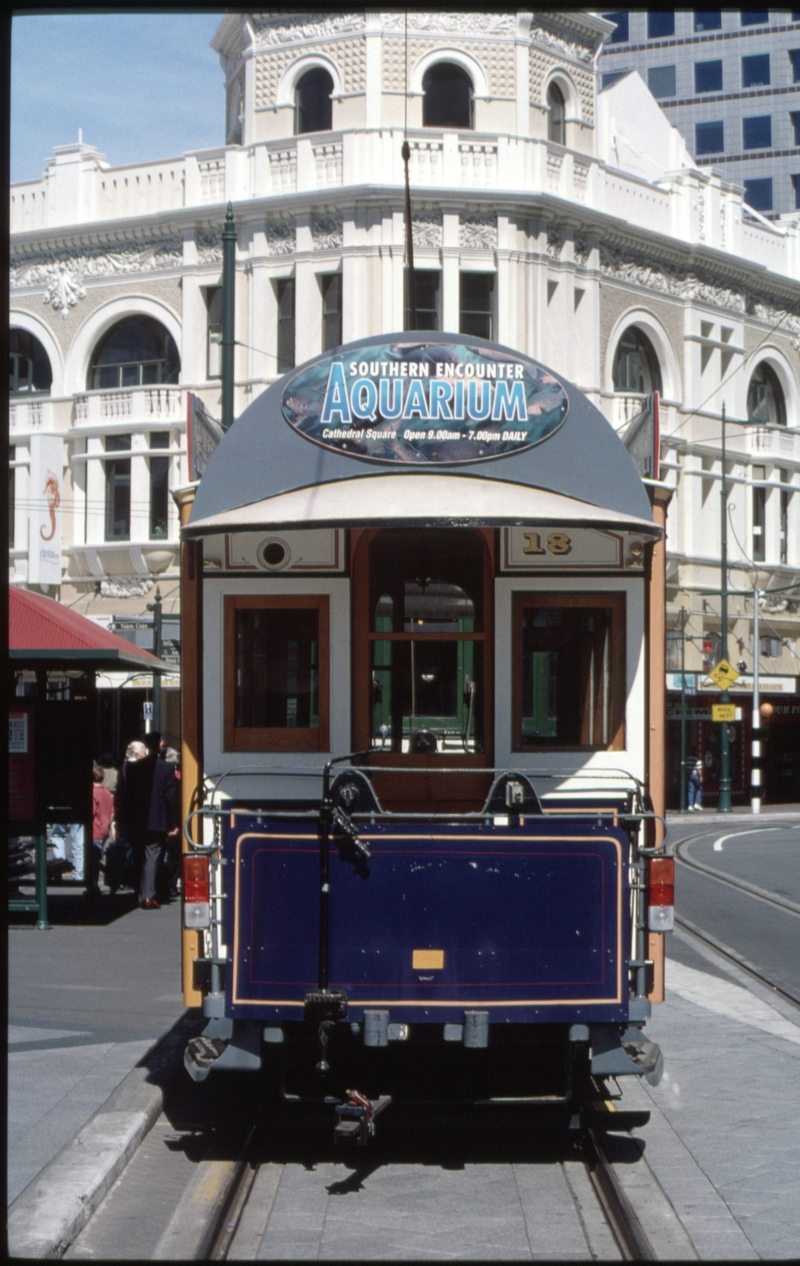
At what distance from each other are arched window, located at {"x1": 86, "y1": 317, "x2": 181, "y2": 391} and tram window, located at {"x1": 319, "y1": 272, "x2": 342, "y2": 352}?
171 inches

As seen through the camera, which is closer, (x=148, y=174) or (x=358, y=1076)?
(x=358, y=1076)

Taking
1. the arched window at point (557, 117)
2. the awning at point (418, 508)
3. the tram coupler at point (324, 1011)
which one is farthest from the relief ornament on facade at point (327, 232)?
the tram coupler at point (324, 1011)

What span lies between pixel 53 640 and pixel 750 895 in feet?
30.6

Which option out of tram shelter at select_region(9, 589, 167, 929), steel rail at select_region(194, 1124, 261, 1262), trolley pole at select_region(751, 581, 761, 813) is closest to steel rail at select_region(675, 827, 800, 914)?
tram shelter at select_region(9, 589, 167, 929)

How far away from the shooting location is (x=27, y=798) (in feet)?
50.4

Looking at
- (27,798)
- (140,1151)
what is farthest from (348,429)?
(27,798)

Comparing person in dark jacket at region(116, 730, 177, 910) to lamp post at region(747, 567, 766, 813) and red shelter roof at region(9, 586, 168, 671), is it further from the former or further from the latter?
lamp post at region(747, 567, 766, 813)

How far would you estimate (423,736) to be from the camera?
859 centimetres

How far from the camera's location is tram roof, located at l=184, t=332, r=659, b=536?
24.3ft

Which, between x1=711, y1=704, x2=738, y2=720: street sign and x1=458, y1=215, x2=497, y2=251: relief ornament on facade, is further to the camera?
x1=711, y1=704, x2=738, y2=720: street sign

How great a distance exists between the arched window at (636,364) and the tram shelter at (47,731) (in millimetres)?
28539

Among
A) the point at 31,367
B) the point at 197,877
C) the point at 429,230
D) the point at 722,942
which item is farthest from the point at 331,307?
the point at 197,877

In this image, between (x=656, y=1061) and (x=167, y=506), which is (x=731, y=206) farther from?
(x=656, y=1061)

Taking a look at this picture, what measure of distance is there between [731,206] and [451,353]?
4112cm
